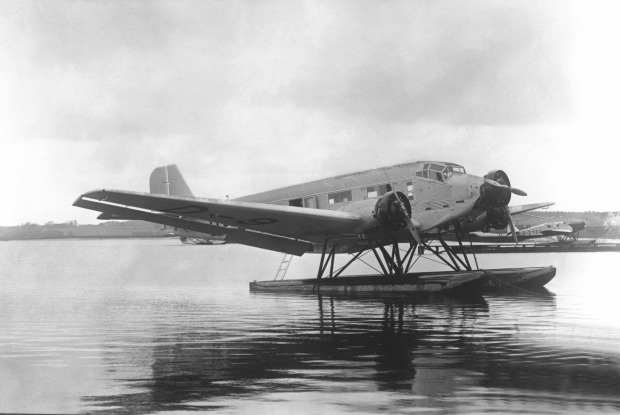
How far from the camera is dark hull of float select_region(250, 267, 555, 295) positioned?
23.9m

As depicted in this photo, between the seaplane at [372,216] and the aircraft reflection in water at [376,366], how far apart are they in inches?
225

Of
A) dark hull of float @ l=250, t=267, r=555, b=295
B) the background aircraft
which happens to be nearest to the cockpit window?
dark hull of float @ l=250, t=267, r=555, b=295

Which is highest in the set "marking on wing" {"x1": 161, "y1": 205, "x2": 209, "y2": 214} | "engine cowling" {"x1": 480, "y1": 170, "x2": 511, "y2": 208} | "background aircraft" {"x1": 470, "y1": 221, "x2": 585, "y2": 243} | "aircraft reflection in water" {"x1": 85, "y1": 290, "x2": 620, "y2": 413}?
"background aircraft" {"x1": 470, "y1": 221, "x2": 585, "y2": 243}

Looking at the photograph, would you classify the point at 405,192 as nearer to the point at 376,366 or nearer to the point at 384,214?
the point at 384,214

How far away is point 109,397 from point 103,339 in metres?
5.92

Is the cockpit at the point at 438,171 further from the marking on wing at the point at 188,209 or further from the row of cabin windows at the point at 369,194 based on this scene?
the marking on wing at the point at 188,209

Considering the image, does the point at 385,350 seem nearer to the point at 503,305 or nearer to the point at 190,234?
the point at 503,305

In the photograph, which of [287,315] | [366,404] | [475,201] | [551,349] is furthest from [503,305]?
[366,404]

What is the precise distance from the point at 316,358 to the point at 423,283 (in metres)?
12.4

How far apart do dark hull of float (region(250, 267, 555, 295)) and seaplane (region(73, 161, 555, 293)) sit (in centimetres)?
4

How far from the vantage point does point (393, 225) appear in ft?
78.7

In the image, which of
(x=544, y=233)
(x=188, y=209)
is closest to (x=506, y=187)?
(x=188, y=209)

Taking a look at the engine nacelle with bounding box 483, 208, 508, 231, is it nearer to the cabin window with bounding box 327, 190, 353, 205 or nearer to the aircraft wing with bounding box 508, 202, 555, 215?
the aircraft wing with bounding box 508, 202, 555, 215

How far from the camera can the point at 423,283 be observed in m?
24.0
